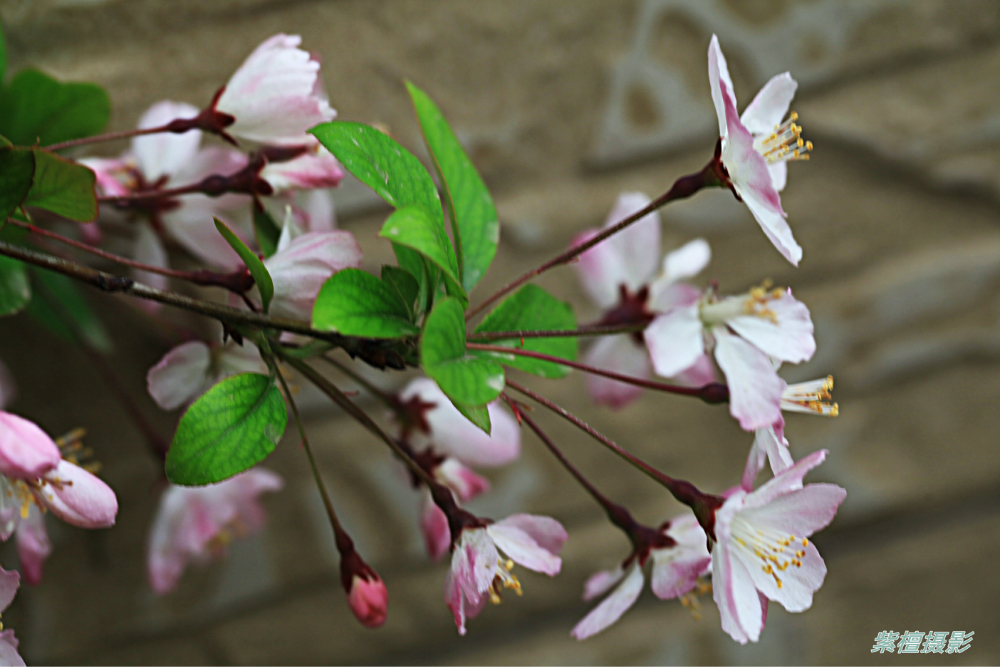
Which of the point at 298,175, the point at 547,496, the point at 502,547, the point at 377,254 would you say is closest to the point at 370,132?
the point at 298,175

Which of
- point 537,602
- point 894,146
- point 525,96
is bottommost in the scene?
point 537,602

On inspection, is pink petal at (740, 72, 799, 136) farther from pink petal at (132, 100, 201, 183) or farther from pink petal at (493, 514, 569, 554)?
pink petal at (132, 100, 201, 183)

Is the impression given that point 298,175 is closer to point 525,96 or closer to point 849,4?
point 525,96

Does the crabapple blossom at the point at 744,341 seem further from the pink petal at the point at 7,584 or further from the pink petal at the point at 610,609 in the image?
the pink petal at the point at 7,584

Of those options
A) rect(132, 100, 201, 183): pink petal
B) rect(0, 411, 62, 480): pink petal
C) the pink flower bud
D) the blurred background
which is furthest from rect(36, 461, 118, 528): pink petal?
the blurred background

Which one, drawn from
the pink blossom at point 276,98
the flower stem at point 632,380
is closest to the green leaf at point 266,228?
the pink blossom at point 276,98

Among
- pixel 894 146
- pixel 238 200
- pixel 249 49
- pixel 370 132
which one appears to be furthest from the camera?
pixel 894 146
